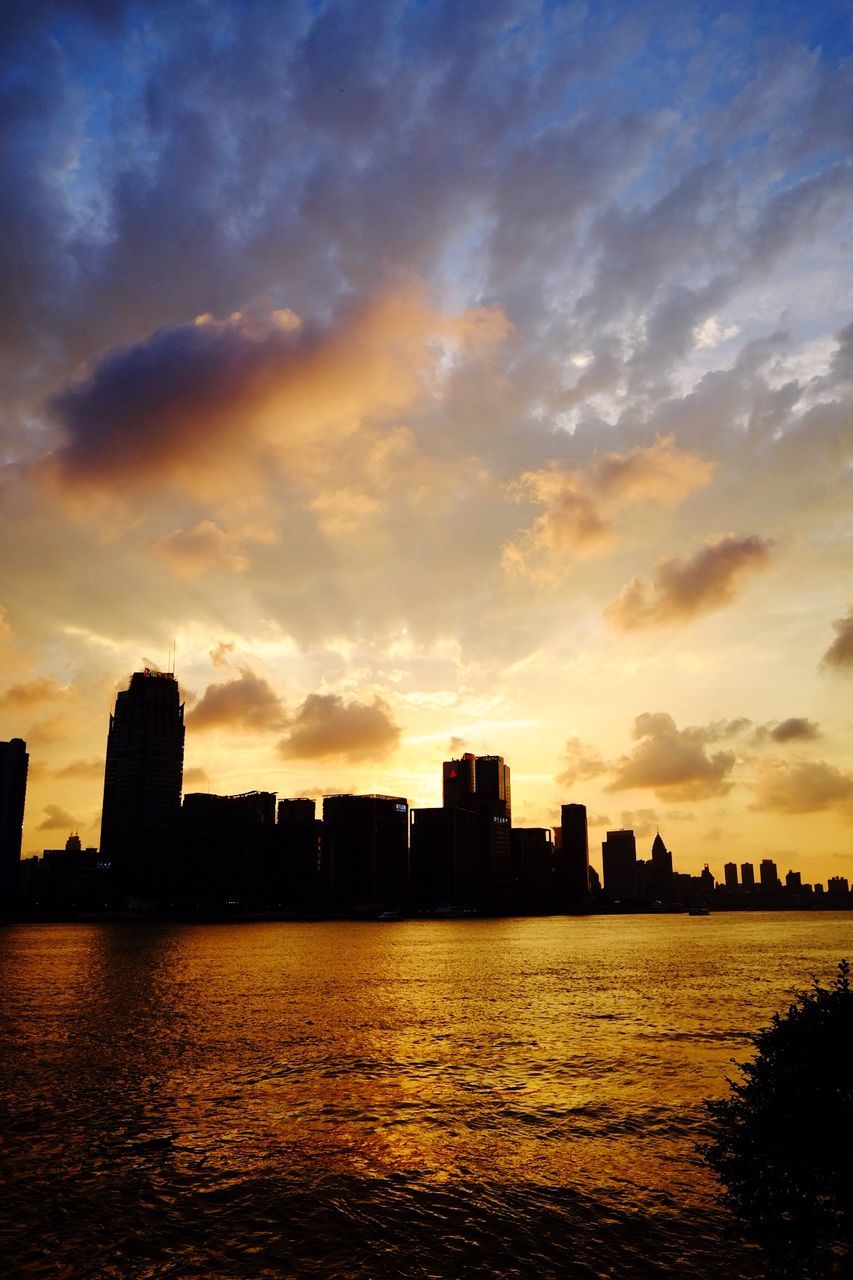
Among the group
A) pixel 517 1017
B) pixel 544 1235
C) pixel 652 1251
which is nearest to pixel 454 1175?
pixel 544 1235

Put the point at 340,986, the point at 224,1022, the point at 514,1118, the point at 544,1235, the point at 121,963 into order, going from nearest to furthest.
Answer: the point at 544,1235, the point at 514,1118, the point at 224,1022, the point at 340,986, the point at 121,963

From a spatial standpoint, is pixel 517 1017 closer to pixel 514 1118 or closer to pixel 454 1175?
pixel 514 1118

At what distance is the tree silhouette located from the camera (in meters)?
22.1

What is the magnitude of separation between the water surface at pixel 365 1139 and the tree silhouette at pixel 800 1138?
31.3ft

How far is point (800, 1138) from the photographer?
22.6 m

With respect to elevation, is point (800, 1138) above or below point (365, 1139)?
above

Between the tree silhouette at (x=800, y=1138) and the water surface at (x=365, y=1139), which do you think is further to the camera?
the water surface at (x=365, y=1139)

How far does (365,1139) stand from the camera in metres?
45.9

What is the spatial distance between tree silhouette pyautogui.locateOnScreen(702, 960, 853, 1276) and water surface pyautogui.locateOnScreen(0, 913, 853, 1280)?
376 inches

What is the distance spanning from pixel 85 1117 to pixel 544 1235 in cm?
3154

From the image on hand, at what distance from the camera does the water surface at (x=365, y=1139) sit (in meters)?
32.0

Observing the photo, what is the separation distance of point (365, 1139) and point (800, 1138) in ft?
100

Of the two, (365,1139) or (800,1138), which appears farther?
(365,1139)

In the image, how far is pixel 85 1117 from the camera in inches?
1987
